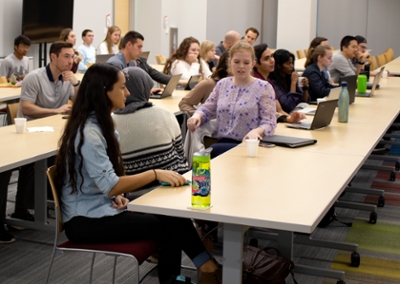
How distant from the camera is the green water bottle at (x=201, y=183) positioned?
227 cm

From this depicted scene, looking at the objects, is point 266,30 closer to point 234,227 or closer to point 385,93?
point 385,93

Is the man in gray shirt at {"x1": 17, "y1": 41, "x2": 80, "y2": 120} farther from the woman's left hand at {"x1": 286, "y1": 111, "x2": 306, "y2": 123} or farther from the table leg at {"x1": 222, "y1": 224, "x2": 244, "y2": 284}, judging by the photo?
the table leg at {"x1": 222, "y1": 224, "x2": 244, "y2": 284}

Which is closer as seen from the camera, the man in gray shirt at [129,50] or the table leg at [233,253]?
the table leg at [233,253]

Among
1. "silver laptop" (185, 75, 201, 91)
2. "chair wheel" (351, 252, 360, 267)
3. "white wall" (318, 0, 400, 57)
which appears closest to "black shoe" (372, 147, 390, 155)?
"silver laptop" (185, 75, 201, 91)

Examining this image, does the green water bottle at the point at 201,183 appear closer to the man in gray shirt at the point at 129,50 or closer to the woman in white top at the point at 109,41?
the man in gray shirt at the point at 129,50

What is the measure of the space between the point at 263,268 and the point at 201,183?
0.68 meters

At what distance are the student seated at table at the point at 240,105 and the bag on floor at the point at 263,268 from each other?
1161 millimetres

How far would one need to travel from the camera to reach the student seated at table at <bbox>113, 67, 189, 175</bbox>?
306 cm

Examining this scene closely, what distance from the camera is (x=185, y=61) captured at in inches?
268

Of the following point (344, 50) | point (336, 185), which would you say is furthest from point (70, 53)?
point (344, 50)

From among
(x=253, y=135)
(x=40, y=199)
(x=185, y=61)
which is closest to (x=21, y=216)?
(x=40, y=199)

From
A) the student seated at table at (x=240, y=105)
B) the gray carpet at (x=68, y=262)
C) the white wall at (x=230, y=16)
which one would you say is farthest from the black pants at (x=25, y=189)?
the white wall at (x=230, y=16)

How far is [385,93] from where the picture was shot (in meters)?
6.25

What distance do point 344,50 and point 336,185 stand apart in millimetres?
4829
